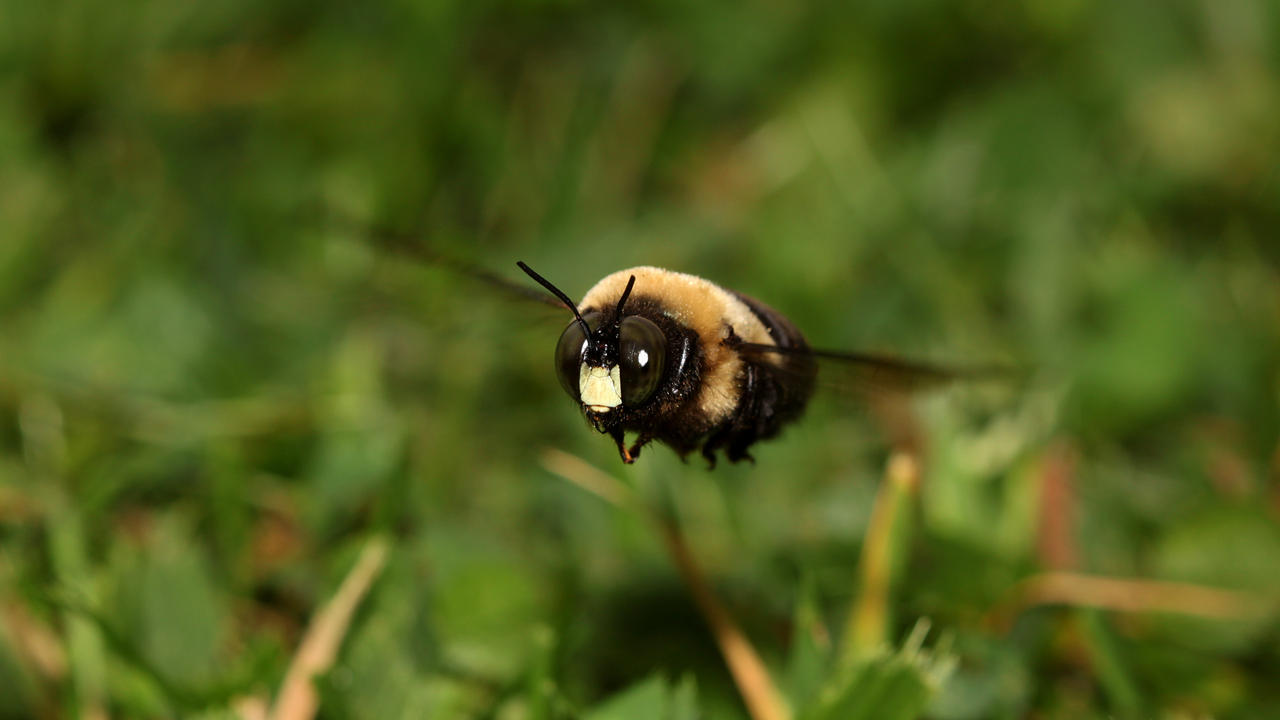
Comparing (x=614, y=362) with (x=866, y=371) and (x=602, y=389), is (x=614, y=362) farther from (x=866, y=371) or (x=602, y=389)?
(x=866, y=371)

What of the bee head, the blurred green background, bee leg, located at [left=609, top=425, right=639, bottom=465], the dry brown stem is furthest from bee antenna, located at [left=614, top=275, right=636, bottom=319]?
the dry brown stem

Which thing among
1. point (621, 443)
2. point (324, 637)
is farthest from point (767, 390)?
point (324, 637)

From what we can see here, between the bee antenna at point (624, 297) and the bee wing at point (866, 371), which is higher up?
the bee antenna at point (624, 297)

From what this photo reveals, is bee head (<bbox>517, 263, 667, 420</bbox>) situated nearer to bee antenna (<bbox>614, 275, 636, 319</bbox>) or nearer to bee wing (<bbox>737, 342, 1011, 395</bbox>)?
bee antenna (<bbox>614, 275, 636, 319</bbox>)

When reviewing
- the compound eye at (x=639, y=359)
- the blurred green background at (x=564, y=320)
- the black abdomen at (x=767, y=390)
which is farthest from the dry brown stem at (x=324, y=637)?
the compound eye at (x=639, y=359)

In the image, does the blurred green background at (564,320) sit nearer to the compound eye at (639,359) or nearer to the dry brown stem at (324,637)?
the dry brown stem at (324,637)

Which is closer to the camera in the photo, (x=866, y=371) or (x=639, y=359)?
(x=639, y=359)
